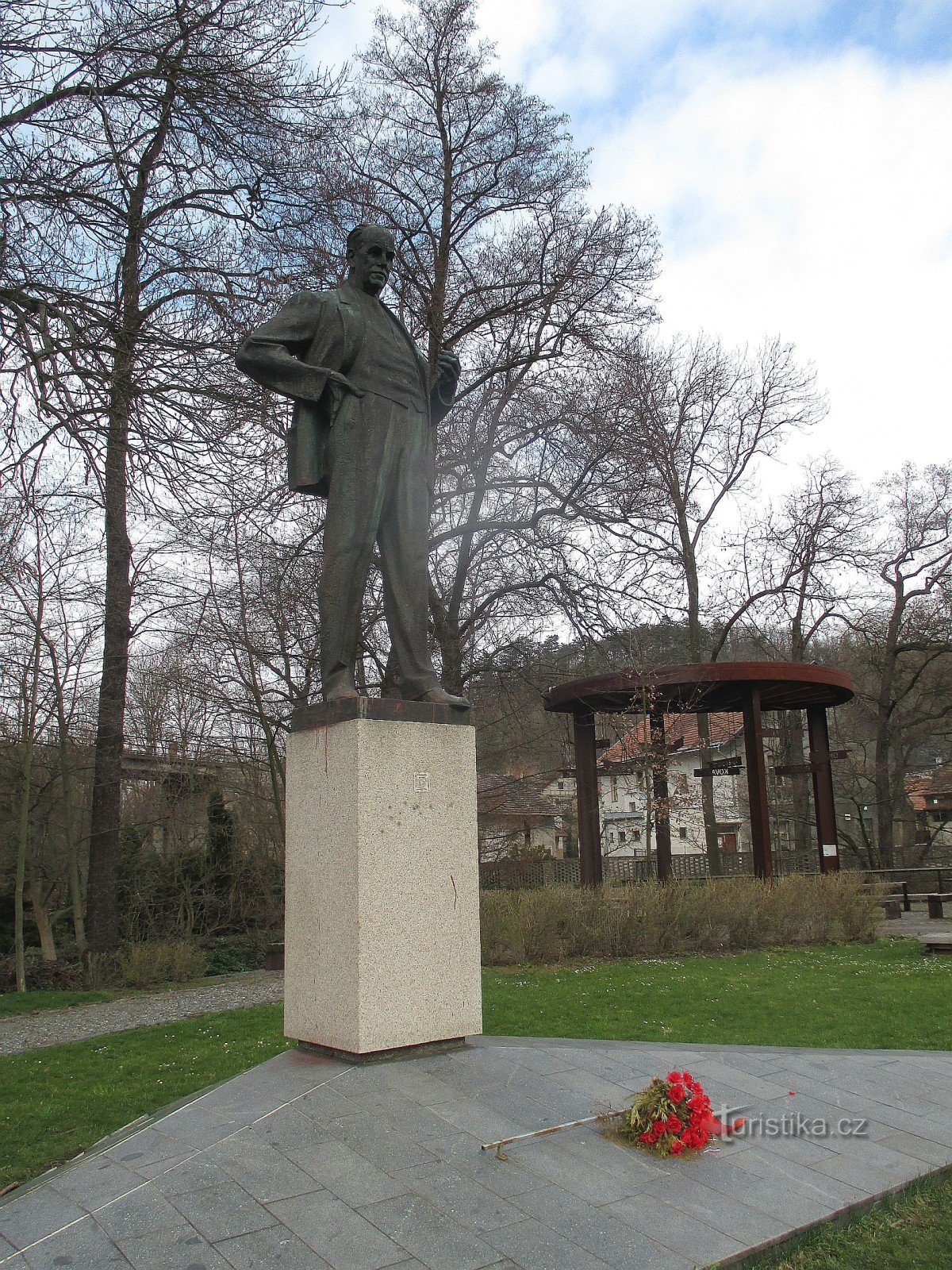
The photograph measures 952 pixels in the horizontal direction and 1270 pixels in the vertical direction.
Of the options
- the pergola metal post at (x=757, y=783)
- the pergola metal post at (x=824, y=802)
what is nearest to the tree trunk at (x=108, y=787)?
the pergola metal post at (x=757, y=783)

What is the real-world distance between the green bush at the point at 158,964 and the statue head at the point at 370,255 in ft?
35.6

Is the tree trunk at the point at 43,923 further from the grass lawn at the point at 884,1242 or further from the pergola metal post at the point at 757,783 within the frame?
the grass lawn at the point at 884,1242

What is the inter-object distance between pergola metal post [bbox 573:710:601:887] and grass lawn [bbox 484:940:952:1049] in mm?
3951

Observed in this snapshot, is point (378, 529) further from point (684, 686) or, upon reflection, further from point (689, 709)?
point (689, 709)

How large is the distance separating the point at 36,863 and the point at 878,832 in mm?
22867

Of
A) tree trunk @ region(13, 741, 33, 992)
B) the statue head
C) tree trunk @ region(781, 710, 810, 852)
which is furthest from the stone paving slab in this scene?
tree trunk @ region(781, 710, 810, 852)

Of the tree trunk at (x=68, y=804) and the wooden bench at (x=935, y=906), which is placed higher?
the tree trunk at (x=68, y=804)

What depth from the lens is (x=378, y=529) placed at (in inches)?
216

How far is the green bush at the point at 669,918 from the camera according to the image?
1258cm

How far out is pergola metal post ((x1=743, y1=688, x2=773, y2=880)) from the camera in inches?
625

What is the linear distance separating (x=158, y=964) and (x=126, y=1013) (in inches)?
102

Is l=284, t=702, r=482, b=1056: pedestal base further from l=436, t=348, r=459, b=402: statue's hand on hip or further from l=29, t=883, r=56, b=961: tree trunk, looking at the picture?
l=29, t=883, r=56, b=961: tree trunk

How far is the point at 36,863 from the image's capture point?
A: 52.9ft

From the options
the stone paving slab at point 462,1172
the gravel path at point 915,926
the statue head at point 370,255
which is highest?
the statue head at point 370,255
